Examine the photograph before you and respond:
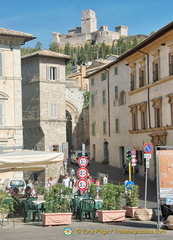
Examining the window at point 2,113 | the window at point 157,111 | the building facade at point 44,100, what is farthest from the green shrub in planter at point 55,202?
the building facade at point 44,100

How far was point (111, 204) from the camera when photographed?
15492 millimetres

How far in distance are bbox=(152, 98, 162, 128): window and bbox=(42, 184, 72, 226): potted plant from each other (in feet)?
64.1

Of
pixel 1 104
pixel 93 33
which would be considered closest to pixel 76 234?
pixel 1 104

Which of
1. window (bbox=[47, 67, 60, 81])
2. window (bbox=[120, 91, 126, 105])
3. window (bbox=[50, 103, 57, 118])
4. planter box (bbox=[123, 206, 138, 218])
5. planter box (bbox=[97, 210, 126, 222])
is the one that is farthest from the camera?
window (bbox=[50, 103, 57, 118])

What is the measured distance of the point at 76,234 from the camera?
1328 centimetres

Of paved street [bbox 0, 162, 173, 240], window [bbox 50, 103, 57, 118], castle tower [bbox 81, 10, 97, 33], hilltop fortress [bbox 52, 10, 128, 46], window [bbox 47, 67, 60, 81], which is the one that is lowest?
paved street [bbox 0, 162, 173, 240]

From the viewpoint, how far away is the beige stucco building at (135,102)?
3259 centimetres

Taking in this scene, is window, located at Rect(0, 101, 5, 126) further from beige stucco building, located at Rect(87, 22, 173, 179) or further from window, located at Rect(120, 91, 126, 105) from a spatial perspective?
window, located at Rect(120, 91, 126, 105)

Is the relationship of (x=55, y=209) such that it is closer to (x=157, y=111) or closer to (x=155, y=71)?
(x=157, y=111)

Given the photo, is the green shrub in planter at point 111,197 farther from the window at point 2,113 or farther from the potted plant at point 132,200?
the window at point 2,113

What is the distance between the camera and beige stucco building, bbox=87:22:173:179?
32594mm

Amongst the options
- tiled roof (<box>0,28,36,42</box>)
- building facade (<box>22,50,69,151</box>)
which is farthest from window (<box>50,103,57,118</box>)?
tiled roof (<box>0,28,36,42</box>)

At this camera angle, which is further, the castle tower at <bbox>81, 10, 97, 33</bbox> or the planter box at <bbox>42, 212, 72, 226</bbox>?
the castle tower at <bbox>81, 10, 97, 33</bbox>

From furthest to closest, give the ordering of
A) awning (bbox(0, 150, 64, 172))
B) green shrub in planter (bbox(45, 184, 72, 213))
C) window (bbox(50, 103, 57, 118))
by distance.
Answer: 1. window (bbox(50, 103, 57, 118))
2. awning (bbox(0, 150, 64, 172))
3. green shrub in planter (bbox(45, 184, 72, 213))
